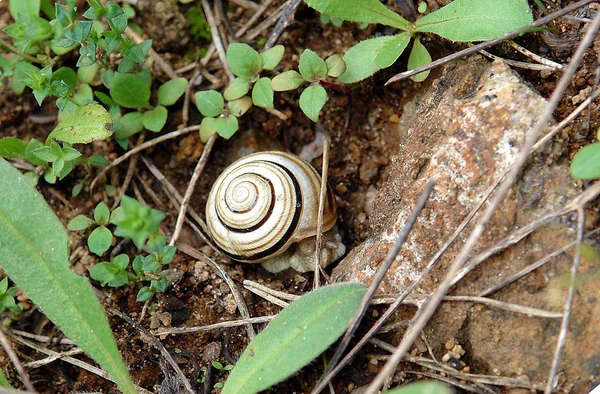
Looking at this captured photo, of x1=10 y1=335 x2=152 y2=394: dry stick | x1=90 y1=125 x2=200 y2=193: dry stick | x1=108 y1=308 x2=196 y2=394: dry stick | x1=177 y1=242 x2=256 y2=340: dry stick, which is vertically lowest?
x1=10 y1=335 x2=152 y2=394: dry stick

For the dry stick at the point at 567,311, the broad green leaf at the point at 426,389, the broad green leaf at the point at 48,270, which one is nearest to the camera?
the broad green leaf at the point at 426,389

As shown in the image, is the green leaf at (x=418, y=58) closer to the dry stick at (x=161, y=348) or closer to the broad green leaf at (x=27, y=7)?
the dry stick at (x=161, y=348)

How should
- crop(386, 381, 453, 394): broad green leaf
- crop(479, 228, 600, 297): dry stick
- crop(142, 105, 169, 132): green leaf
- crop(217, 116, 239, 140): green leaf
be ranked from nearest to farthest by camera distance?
crop(386, 381, 453, 394): broad green leaf, crop(479, 228, 600, 297): dry stick, crop(217, 116, 239, 140): green leaf, crop(142, 105, 169, 132): green leaf

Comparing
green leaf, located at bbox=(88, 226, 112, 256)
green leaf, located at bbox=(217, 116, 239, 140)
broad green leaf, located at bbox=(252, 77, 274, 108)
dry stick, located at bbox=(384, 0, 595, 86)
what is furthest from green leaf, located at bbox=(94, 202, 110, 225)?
dry stick, located at bbox=(384, 0, 595, 86)

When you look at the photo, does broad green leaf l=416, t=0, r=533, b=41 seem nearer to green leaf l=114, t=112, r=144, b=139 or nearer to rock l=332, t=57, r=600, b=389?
rock l=332, t=57, r=600, b=389

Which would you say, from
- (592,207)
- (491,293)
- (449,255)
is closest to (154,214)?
(449,255)

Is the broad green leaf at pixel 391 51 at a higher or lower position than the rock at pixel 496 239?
higher

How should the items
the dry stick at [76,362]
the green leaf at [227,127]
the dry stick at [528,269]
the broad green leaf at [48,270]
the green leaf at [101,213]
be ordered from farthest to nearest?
the green leaf at [227,127] < the green leaf at [101,213] < the dry stick at [76,362] < the broad green leaf at [48,270] < the dry stick at [528,269]

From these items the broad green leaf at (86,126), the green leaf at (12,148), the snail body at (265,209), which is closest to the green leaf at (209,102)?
the snail body at (265,209)
